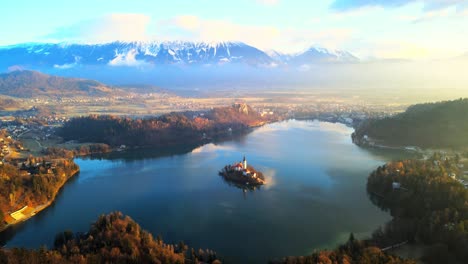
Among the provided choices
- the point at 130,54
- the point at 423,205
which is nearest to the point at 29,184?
the point at 423,205

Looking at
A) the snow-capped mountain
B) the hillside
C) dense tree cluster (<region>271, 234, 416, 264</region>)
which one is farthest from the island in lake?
the snow-capped mountain

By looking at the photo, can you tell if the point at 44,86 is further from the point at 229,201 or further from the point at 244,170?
the point at 229,201

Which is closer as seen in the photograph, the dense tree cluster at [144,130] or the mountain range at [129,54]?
the dense tree cluster at [144,130]

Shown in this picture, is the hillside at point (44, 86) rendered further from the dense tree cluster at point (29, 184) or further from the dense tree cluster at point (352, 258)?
the dense tree cluster at point (352, 258)

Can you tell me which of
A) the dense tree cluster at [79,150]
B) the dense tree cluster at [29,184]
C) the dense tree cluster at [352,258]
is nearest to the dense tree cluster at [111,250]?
the dense tree cluster at [352,258]

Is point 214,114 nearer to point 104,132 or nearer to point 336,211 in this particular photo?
point 104,132

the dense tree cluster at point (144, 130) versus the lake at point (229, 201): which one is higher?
the dense tree cluster at point (144, 130)
